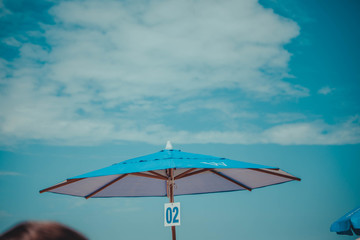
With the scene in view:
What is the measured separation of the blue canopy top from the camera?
3.86m

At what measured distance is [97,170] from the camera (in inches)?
170

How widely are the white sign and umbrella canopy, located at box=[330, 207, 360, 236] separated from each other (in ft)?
9.31

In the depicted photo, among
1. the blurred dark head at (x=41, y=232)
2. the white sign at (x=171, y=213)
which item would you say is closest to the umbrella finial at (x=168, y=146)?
the white sign at (x=171, y=213)

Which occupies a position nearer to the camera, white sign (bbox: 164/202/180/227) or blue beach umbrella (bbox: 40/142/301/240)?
blue beach umbrella (bbox: 40/142/301/240)

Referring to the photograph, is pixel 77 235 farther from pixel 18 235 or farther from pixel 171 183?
pixel 171 183

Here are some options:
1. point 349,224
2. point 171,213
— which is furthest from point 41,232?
point 349,224

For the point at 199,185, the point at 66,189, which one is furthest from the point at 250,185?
the point at 66,189

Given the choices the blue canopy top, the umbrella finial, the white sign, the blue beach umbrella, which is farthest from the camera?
the umbrella finial

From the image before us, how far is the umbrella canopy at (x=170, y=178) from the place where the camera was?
4043mm

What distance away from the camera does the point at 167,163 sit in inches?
153

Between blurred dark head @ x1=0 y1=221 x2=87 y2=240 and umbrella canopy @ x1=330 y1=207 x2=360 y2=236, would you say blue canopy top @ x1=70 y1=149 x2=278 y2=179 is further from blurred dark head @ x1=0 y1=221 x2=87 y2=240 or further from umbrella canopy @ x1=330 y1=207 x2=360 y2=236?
blurred dark head @ x1=0 y1=221 x2=87 y2=240

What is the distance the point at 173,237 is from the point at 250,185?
1.70 m

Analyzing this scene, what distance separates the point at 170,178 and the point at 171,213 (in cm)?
69

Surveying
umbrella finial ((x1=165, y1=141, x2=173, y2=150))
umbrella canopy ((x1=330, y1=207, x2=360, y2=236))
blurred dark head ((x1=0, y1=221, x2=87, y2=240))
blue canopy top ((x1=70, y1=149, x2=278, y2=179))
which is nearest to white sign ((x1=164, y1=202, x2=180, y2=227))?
blue canopy top ((x1=70, y1=149, x2=278, y2=179))
